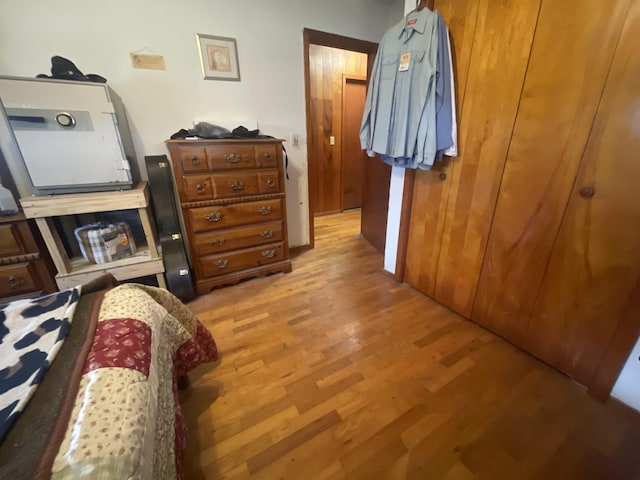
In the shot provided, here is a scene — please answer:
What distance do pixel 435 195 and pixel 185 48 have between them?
2070mm

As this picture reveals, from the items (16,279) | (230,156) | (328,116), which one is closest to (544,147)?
(230,156)

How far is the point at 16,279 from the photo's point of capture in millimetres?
1592

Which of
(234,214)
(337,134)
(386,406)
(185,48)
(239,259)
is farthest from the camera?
(337,134)

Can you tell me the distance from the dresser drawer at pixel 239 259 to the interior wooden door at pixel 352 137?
1915 millimetres

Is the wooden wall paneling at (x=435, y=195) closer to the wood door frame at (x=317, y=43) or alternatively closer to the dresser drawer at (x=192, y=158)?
the wood door frame at (x=317, y=43)

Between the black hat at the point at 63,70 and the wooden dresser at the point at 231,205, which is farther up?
the black hat at the point at 63,70

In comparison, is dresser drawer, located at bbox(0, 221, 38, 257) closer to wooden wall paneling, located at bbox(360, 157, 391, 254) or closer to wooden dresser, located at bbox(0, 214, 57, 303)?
wooden dresser, located at bbox(0, 214, 57, 303)

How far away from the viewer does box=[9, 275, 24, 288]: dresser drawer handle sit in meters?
1.58

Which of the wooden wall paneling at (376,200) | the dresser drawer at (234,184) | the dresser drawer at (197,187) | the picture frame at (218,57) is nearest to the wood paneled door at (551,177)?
the wooden wall paneling at (376,200)

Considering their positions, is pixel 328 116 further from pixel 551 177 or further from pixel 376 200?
pixel 551 177

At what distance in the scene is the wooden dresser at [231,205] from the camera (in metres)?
1.82

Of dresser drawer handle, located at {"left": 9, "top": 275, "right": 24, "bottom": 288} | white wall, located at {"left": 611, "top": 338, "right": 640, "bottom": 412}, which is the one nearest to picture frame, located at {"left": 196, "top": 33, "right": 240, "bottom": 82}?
dresser drawer handle, located at {"left": 9, "top": 275, "right": 24, "bottom": 288}

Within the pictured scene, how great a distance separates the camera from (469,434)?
3.71 ft

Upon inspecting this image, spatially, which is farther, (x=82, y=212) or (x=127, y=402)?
(x=82, y=212)
